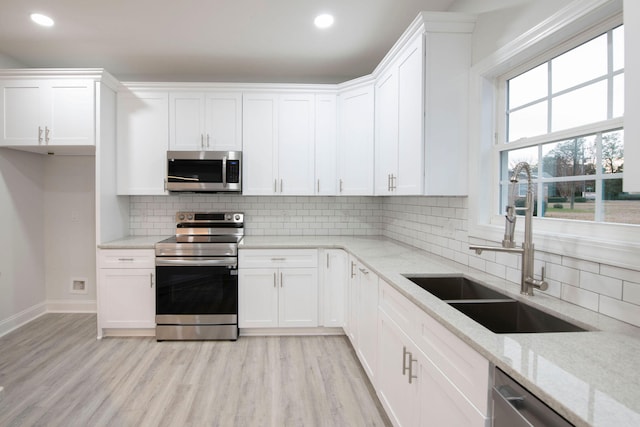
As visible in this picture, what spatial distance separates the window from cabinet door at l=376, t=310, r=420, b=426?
0.97 metres

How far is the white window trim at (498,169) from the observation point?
1315mm

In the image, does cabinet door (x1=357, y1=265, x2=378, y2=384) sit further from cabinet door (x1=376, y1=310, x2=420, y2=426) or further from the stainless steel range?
the stainless steel range

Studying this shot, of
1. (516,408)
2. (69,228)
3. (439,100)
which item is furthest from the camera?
(69,228)

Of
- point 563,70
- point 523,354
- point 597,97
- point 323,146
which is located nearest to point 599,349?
point 523,354

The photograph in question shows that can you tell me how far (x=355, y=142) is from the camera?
3371 millimetres

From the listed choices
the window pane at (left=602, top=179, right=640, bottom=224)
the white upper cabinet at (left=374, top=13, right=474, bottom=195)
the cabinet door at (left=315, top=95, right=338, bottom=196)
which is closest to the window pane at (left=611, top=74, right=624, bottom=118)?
the window pane at (left=602, top=179, right=640, bottom=224)

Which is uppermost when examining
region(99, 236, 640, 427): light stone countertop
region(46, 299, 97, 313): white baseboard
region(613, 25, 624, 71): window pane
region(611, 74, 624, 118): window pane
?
region(613, 25, 624, 71): window pane

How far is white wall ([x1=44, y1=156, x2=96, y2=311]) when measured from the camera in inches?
150

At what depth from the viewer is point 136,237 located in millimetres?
3627

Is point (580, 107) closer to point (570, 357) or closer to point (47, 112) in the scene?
point (570, 357)

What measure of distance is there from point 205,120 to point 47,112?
53.8 inches

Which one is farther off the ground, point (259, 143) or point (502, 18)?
point (502, 18)

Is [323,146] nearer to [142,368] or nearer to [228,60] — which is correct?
[228,60]

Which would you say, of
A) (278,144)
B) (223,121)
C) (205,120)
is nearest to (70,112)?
(205,120)
